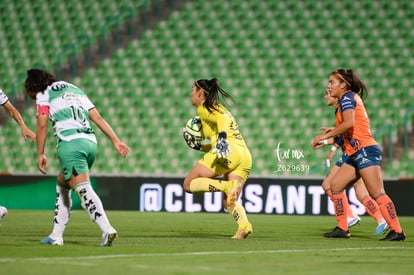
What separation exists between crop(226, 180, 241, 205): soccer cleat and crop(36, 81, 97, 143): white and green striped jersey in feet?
6.79

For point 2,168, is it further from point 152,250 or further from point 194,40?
point 152,250

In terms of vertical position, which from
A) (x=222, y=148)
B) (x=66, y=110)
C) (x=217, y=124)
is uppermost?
(x=217, y=124)

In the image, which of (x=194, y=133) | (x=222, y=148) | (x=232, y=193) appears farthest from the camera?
(x=194, y=133)

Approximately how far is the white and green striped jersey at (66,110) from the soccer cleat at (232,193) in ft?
6.79

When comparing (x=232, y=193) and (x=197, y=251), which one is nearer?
(x=197, y=251)

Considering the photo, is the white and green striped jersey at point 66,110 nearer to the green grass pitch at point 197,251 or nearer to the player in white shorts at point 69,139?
the player in white shorts at point 69,139

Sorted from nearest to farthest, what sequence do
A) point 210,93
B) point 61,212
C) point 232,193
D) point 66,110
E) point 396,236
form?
point 66,110
point 61,212
point 232,193
point 396,236
point 210,93

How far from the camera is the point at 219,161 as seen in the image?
1105cm

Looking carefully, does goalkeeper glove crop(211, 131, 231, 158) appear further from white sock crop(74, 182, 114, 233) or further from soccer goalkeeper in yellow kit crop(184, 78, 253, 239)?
white sock crop(74, 182, 114, 233)

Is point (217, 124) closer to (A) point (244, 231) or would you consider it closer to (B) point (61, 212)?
(A) point (244, 231)

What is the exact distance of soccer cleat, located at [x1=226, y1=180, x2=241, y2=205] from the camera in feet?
34.9

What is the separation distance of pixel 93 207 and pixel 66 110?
3.27 ft

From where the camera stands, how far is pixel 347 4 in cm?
2289

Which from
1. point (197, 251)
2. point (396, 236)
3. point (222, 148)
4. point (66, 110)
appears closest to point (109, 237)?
point (197, 251)
